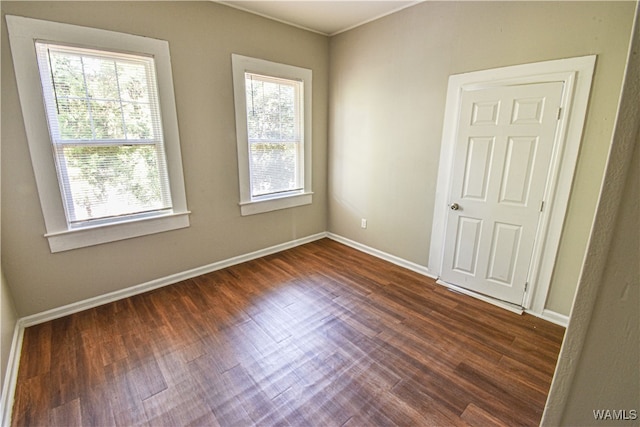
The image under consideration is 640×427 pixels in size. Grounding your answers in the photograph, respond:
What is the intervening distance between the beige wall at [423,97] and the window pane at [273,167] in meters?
0.63

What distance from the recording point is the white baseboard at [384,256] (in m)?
3.24

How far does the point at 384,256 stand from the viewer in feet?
11.9

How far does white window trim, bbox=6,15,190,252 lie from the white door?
274 cm

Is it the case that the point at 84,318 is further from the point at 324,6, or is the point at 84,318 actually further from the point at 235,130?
the point at 324,6

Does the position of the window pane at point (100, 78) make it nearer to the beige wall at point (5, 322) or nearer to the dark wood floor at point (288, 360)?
the beige wall at point (5, 322)

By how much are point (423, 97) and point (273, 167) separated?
1887 mm

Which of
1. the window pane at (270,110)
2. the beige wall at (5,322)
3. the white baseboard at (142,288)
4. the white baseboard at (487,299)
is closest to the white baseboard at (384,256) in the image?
the white baseboard at (487,299)

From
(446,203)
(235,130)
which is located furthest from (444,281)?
(235,130)

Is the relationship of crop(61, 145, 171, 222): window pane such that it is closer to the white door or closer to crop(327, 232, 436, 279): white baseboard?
crop(327, 232, 436, 279): white baseboard

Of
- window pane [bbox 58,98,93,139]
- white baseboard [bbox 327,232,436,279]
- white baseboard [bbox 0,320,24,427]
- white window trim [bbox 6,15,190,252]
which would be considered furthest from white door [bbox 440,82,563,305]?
white baseboard [bbox 0,320,24,427]

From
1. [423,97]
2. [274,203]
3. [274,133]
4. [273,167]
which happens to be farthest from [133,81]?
[423,97]

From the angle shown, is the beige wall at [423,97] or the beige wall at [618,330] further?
the beige wall at [423,97]

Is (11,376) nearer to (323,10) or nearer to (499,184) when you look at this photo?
(499,184)

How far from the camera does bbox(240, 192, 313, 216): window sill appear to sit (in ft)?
11.2
